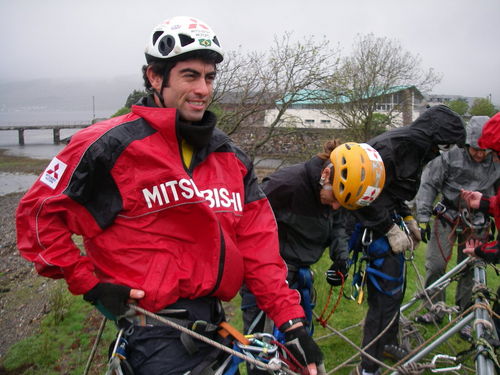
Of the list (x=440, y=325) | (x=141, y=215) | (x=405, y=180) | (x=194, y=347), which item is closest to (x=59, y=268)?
(x=141, y=215)

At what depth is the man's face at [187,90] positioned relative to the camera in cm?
248

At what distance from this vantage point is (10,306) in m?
8.25

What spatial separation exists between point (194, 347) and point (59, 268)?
919mm

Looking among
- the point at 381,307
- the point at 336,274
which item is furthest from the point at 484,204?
the point at 336,274

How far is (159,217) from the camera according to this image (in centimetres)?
234

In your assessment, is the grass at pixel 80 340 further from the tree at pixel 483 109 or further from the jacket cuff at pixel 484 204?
the tree at pixel 483 109

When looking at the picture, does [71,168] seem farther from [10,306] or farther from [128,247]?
[10,306]

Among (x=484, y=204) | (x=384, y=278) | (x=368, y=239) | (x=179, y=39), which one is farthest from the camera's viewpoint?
(x=484, y=204)

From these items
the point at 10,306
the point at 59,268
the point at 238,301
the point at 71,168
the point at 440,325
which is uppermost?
the point at 71,168

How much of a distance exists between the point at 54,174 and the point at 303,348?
1897 mm

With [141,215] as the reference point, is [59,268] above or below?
below

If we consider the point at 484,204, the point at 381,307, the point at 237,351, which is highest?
the point at 484,204

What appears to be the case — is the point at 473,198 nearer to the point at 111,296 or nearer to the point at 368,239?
the point at 368,239

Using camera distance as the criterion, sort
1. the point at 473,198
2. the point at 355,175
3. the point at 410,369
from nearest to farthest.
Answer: the point at 355,175, the point at 410,369, the point at 473,198
